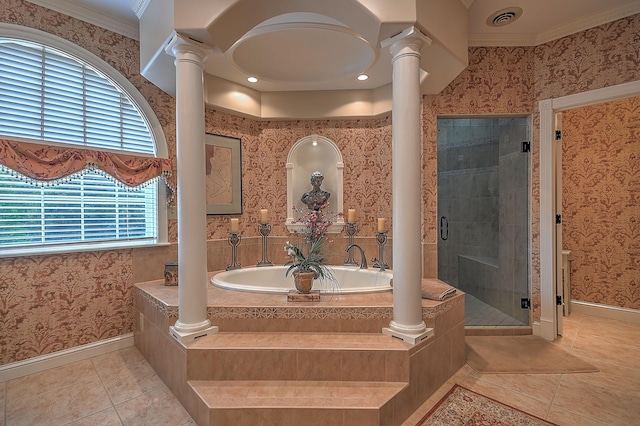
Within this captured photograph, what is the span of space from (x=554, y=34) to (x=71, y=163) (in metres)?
4.40

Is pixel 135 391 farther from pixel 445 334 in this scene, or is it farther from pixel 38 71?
pixel 38 71

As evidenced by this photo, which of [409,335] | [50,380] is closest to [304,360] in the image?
[409,335]

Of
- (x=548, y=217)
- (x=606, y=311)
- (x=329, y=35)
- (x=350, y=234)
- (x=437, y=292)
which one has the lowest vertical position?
(x=606, y=311)

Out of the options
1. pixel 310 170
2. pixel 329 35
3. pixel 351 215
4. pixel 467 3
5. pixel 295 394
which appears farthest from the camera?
pixel 310 170

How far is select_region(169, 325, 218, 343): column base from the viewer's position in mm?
1955

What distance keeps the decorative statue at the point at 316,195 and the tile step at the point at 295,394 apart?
2.05 m

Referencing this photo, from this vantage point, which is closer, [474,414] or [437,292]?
[474,414]

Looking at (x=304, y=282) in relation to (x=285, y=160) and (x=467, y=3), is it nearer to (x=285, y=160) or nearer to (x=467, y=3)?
(x=285, y=160)

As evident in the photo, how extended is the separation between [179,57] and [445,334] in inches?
104

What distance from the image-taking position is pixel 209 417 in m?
1.65

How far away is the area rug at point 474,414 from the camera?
1.81 m

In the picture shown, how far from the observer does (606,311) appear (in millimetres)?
3436

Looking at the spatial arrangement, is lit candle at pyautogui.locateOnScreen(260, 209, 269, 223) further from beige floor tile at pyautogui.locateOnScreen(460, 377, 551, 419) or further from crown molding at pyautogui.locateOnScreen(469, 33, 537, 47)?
crown molding at pyautogui.locateOnScreen(469, 33, 537, 47)

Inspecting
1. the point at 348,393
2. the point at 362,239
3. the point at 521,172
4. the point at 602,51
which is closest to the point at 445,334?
the point at 348,393
